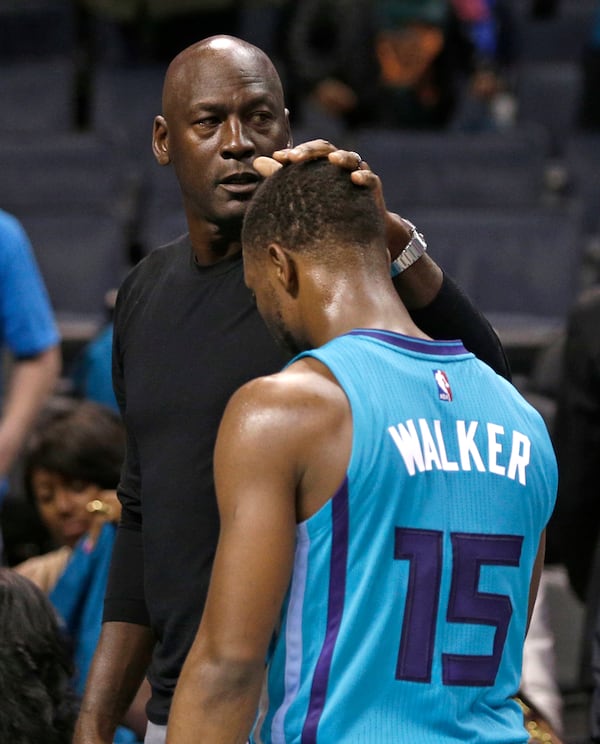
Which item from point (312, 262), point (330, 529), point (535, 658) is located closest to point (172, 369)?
point (312, 262)

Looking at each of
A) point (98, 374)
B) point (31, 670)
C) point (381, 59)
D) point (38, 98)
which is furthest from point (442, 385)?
point (38, 98)

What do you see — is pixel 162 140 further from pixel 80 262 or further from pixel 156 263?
pixel 80 262

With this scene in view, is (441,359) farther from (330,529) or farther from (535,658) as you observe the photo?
(535,658)

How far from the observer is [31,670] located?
210 centimetres

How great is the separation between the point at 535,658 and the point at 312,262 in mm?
1849

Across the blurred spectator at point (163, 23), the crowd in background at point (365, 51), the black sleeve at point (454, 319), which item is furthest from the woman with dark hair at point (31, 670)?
the blurred spectator at point (163, 23)

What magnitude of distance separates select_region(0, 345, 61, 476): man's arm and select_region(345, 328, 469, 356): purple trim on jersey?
1822mm

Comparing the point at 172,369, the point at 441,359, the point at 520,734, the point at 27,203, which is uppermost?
the point at 441,359

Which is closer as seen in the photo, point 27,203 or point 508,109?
point 27,203

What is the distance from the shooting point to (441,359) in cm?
167

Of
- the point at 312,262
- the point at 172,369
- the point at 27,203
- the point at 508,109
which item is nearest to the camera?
the point at 312,262

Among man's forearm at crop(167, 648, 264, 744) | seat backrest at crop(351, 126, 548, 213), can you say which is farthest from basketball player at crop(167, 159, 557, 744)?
seat backrest at crop(351, 126, 548, 213)

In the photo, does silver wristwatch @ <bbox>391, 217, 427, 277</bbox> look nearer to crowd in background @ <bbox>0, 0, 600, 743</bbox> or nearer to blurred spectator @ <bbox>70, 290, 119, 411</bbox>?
blurred spectator @ <bbox>70, 290, 119, 411</bbox>

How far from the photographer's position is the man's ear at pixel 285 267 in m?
1.68
